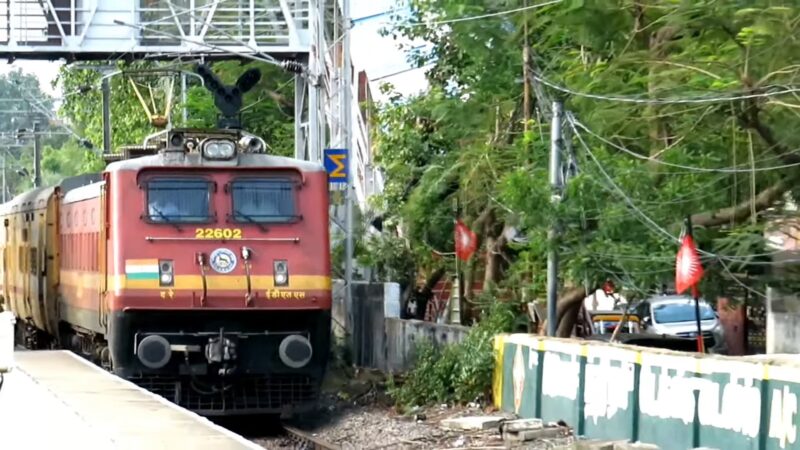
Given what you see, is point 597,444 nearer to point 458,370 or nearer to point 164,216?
point 458,370

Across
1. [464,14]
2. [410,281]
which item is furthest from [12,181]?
[464,14]

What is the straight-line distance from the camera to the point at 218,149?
18.9m

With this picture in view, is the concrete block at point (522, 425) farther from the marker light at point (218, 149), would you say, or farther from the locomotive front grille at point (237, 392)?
the marker light at point (218, 149)

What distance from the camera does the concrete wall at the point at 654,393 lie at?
12375 mm

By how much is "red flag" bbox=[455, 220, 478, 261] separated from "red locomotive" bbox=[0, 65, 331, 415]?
17.5 ft

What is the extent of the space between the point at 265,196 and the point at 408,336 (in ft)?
17.3

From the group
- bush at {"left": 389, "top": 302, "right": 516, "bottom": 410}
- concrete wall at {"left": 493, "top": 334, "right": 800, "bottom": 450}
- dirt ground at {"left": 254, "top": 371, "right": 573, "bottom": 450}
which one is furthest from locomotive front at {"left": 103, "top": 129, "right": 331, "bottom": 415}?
concrete wall at {"left": 493, "top": 334, "right": 800, "bottom": 450}

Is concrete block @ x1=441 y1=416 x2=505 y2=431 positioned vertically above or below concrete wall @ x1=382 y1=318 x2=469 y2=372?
below

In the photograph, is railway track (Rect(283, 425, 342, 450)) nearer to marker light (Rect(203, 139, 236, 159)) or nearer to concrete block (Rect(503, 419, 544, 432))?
concrete block (Rect(503, 419, 544, 432))

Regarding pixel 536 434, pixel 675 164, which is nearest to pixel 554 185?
pixel 675 164

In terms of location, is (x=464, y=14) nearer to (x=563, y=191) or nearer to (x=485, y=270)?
(x=563, y=191)

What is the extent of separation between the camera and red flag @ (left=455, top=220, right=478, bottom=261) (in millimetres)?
24047

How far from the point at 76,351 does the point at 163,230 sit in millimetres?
7214

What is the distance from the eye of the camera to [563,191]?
1830cm
